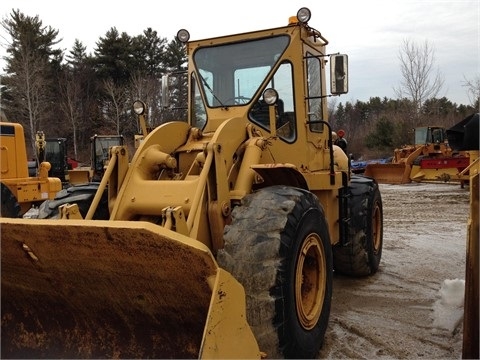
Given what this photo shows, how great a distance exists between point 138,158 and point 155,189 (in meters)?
0.43

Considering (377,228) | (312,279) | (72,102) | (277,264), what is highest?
(72,102)

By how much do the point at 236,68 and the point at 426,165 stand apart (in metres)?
18.0

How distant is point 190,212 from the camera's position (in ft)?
11.5

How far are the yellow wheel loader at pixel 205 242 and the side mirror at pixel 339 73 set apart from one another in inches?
0.5

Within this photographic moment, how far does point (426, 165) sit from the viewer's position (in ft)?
69.2

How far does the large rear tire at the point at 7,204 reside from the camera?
8.63 meters

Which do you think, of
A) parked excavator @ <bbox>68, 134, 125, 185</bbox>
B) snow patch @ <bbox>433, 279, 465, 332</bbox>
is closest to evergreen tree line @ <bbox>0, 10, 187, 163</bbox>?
parked excavator @ <bbox>68, 134, 125, 185</bbox>

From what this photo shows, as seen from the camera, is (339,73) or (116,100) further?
(116,100)

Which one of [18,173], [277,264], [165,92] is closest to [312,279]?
[277,264]

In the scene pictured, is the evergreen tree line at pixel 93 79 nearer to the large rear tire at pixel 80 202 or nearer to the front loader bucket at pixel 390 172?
the front loader bucket at pixel 390 172

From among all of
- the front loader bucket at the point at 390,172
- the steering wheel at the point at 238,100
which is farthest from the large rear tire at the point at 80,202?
the front loader bucket at the point at 390,172

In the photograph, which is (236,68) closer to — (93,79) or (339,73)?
(339,73)

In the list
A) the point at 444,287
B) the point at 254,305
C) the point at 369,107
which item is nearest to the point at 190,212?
the point at 254,305

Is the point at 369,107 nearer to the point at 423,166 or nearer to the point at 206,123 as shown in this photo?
the point at 423,166
